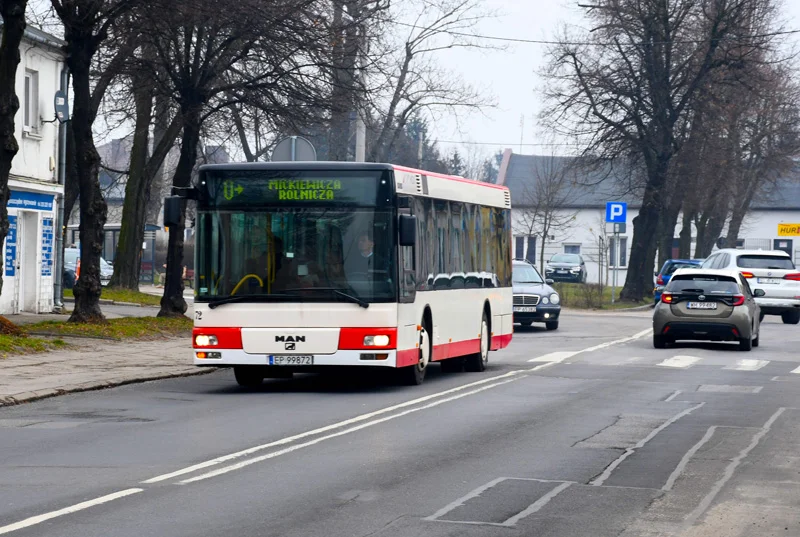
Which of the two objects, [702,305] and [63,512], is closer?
[63,512]

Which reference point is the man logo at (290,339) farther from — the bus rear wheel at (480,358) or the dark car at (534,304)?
the dark car at (534,304)

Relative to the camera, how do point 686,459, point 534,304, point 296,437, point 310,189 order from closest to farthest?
point 686,459 → point 296,437 → point 310,189 → point 534,304

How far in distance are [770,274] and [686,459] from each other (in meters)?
27.2

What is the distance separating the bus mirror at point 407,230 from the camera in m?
16.1

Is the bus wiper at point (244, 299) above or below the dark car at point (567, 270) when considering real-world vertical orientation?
below

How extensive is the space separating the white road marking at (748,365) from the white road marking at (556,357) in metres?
2.79

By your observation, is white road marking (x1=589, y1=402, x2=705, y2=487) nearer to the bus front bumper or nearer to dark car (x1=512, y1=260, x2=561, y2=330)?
the bus front bumper

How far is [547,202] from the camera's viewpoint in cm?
7844

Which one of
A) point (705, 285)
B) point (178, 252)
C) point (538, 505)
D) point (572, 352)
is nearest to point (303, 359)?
point (538, 505)

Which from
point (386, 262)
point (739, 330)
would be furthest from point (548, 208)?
point (386, 262)

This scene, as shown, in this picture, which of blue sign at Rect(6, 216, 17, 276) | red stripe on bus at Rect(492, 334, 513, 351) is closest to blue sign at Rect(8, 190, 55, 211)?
blue sign at Rect(6, 216, 17, 276)

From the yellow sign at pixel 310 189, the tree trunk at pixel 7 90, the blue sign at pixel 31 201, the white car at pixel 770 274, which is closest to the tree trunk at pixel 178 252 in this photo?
the blue sign at pixel 31 201

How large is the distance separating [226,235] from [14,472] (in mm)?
6991

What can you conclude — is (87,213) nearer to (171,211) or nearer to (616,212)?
(171,211)
